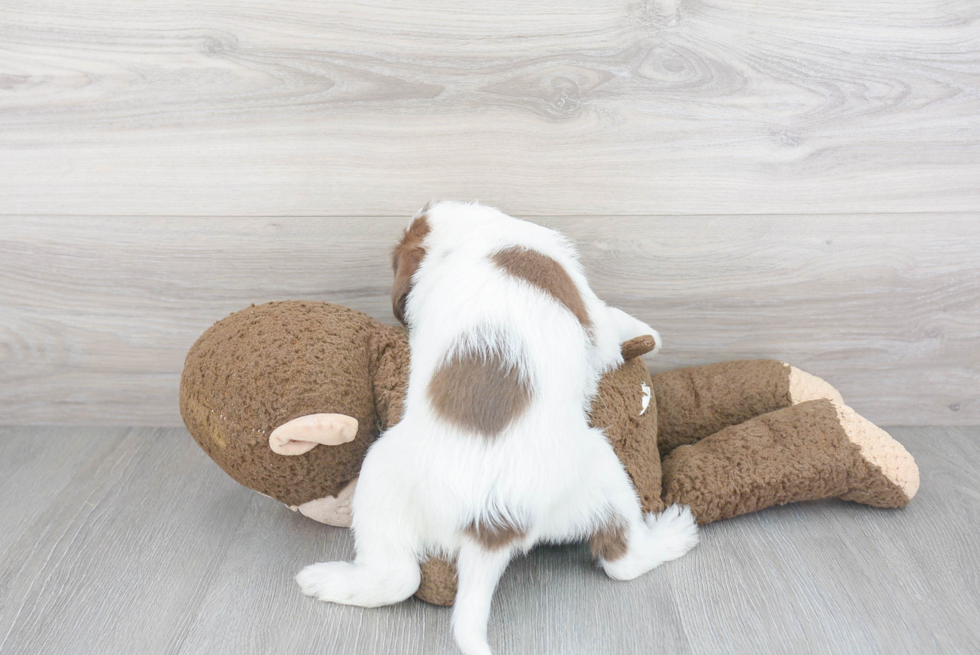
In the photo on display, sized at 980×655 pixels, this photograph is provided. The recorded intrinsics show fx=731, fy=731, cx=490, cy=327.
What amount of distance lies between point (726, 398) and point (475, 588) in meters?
0.59

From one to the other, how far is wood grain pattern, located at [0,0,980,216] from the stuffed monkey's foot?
0.40 metres

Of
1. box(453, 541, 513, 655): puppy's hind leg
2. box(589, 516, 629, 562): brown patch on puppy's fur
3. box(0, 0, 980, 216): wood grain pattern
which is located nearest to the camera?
box(453, 541, 513, 655): puppy's hind leg

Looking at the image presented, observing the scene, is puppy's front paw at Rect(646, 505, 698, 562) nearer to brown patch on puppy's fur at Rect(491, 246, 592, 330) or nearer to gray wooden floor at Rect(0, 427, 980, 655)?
gray wooden floor at Rect(0, 427, 980, 655)

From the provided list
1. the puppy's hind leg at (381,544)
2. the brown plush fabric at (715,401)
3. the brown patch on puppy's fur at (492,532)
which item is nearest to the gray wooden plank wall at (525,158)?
the brown plush fabric at (715,401)

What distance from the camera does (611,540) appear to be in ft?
3.22

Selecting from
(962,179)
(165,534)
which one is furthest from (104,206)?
(962,179)

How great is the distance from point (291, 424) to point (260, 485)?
13 cm

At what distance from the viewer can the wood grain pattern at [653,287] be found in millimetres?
1291

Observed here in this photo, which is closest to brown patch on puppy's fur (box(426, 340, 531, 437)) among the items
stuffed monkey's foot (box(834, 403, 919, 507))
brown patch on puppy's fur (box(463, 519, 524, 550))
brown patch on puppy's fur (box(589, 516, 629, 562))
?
brown patch on puppy's fur (box(463, 519, 524, 550))

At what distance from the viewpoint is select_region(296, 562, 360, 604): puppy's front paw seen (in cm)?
96

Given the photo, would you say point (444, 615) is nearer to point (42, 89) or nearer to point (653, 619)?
point (653, 619)

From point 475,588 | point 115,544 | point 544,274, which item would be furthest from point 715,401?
point 115,544

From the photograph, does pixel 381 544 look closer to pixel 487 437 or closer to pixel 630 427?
pixel 487 437

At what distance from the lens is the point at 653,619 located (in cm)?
94
